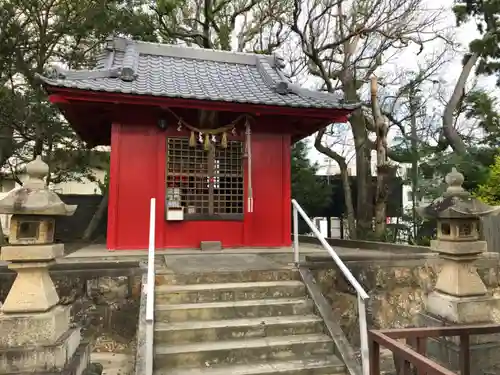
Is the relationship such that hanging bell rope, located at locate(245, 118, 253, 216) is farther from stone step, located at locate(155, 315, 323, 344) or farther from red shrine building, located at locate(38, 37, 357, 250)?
stone step, located at locate(155, 315, 323, 344)

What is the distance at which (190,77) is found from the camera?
29.6 ft

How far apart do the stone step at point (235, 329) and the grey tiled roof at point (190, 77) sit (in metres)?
4.15

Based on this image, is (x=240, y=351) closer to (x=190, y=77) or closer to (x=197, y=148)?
(x=197, y=148)

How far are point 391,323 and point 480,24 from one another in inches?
485

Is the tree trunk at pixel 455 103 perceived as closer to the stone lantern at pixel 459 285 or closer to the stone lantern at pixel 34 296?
the stone lantern at pixel 459 285

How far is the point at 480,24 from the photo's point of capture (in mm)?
13734

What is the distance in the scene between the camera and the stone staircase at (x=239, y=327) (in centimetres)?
422

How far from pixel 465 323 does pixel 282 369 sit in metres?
1.96

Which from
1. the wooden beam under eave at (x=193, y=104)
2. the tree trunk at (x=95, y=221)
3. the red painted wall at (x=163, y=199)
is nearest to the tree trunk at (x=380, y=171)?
the wooden beam under eave at (x=193, y=104)

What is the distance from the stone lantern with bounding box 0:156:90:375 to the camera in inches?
138

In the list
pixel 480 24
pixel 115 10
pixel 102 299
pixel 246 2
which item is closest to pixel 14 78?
pixel 115 10

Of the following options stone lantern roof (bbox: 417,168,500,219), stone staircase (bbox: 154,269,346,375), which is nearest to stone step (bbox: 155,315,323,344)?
stone staircase (bbox: 154,269,346,375)

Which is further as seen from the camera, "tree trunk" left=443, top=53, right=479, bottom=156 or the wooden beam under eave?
"tree trunk" left=443, top=53, right=479, bottom=156

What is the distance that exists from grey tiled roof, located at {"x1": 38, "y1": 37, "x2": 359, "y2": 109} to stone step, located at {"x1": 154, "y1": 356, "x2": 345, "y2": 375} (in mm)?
4694
